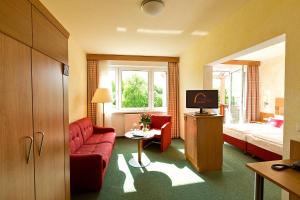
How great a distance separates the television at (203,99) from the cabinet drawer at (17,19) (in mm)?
2820

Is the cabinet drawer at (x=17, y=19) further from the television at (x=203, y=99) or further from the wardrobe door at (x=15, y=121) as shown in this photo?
the television at (x=203, y=99)

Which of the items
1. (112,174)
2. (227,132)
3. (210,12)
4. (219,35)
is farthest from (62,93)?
(227,132)

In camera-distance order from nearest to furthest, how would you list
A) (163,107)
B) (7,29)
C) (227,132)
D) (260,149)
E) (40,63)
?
(7,29) → (40,63) → (260,149) → (227,132) → (163,107)

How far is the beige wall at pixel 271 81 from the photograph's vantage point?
15.5 feet

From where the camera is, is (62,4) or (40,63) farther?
(62,4)

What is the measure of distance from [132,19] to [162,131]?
2.40m

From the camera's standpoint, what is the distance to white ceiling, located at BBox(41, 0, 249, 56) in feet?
7.18

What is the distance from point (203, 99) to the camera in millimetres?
3209

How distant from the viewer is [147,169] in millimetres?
2941

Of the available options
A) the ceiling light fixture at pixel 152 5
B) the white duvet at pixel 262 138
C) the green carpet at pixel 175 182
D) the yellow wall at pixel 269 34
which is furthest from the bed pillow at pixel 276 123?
the ceiling light fixture at pixel 152 5

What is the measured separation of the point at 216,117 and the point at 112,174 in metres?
2.04

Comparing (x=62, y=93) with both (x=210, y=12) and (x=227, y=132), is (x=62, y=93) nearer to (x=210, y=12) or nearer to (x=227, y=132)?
(x=210, y=12)

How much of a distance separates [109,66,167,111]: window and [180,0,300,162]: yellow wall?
2.33m

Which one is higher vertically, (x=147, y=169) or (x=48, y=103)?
(x=48, y=103)
